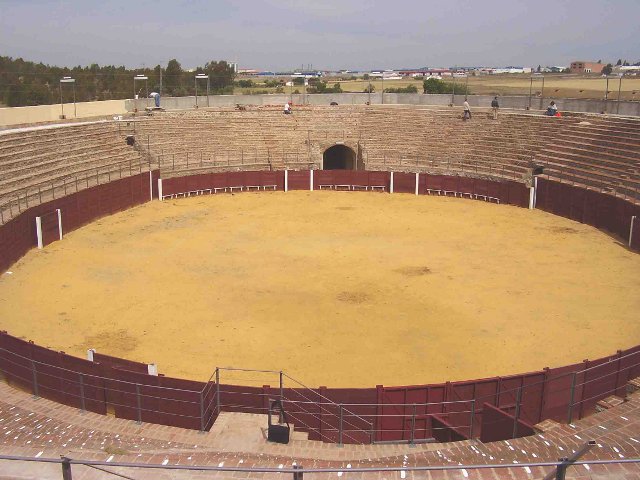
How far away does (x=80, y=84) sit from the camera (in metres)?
54.7

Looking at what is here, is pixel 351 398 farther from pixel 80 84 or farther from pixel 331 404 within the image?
pixel 80 84

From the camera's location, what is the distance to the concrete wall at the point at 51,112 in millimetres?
36125

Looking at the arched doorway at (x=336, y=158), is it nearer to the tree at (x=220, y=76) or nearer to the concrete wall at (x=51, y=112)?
the concrete wall at (x=51, y=112)

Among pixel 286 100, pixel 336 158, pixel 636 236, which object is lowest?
pixel 636 236

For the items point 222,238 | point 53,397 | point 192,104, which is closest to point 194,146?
point 192,104

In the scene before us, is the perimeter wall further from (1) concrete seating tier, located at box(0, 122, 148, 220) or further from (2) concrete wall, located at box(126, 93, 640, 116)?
(2) concrete wall, located at box(126, 93, 640, 116)

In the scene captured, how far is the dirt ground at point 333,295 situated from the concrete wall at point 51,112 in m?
10.8

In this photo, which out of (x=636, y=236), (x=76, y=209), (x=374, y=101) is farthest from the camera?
(x=374, y=101)

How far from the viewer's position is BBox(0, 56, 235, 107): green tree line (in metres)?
46.8

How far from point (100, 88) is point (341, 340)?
45.1 metres

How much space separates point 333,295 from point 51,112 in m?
26.8

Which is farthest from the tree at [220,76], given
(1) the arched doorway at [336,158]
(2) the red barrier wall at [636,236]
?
(2) the red barrier wall at [636,236]

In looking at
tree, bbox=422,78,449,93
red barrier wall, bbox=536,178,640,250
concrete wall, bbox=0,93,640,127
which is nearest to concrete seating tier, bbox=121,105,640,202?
red barrier wall, bbox=536,178,640,250

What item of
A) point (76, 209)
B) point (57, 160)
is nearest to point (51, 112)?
point (57, 160)
